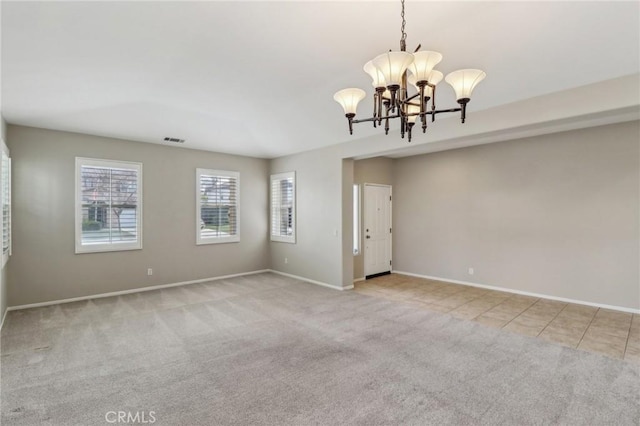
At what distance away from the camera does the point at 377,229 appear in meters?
7.17

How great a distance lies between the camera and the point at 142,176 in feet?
19.1

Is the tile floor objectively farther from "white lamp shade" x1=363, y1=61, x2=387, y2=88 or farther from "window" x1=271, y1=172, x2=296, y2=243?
"white lamp shade" x1=363, y1=61, x2=387, y2=88

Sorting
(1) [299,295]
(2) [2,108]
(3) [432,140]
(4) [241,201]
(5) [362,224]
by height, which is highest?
(2) [2,108]

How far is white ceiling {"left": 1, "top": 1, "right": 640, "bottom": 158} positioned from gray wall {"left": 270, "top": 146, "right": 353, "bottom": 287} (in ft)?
5.53

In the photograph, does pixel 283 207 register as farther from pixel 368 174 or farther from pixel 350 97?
pixel 350 97

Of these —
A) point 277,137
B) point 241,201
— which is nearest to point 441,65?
point 277,137

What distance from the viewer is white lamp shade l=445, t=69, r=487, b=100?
7.37ft

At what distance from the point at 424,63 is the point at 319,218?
173 inches

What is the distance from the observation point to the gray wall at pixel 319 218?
19.6ft

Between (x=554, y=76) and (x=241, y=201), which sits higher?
(x=554, y=76)

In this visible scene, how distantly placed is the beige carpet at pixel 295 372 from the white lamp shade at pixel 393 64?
2.38 metres

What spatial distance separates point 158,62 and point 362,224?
4.74 metres

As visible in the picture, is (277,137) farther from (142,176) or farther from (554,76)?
(554,76)

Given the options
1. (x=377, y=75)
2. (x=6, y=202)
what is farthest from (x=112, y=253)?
(x=377, y=75)
